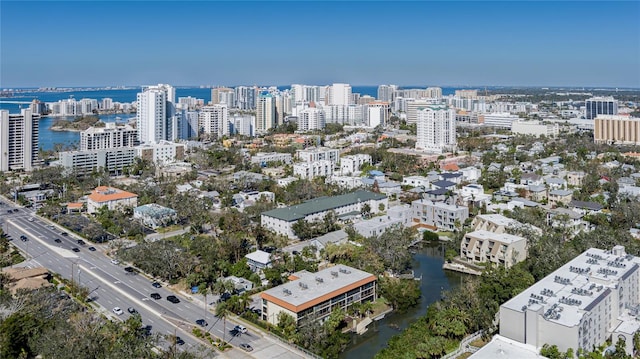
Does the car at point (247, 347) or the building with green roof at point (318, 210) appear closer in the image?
the car at point (247, 347)

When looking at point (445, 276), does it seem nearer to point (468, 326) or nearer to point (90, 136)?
point (468, 326)

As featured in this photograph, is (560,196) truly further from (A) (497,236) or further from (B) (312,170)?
(B) (312,170)

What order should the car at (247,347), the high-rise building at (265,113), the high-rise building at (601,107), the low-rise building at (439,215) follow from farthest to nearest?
the high-rise building at (601,107) < the high-rise building at (265,113) < the low-rise building at (439,215) < the car at (247,347)

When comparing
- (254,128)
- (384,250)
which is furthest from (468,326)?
(254,128)

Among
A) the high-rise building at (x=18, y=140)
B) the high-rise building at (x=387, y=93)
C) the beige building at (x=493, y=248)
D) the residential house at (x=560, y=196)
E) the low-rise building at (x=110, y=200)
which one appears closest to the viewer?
the beige building at (x=493, y=248)

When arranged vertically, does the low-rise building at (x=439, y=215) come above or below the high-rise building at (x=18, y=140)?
below

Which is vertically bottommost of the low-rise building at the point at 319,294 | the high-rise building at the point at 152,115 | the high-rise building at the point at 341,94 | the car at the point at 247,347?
the car at the point at 247,347

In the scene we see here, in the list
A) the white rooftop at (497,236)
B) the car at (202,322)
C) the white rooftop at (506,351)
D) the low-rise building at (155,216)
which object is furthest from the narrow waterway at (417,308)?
the low-rise building at (155,216)

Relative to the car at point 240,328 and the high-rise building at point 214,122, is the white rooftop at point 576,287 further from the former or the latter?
the high-rise building at point 214,122
